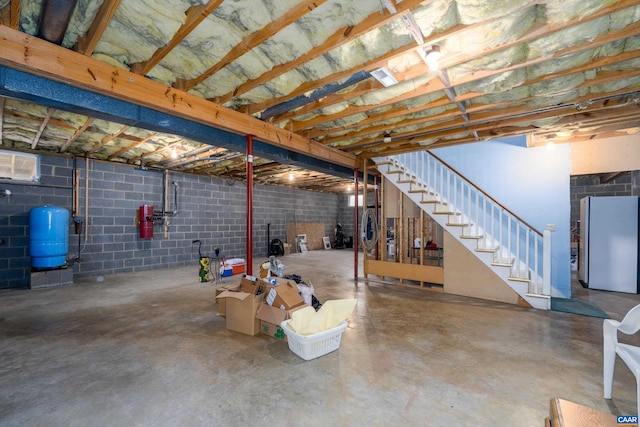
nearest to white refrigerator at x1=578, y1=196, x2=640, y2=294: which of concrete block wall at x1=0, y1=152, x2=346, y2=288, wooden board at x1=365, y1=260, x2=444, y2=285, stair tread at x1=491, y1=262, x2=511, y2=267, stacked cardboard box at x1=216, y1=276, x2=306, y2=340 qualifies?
stair tread at x1=491, y1=262, x2=511, y2=267

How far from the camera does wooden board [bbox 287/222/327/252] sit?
10.6m

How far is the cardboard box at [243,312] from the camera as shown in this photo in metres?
3.03

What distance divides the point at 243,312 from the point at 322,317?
0.94m

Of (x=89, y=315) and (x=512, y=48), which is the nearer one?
(x=512, y=48)

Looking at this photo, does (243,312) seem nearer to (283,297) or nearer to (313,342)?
(283,297)

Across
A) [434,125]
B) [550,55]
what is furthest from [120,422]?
[434,125]

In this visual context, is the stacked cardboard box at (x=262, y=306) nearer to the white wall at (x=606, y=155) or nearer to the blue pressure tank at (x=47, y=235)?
the blue pressure tank at (x=47, y=235)

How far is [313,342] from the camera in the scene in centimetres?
243

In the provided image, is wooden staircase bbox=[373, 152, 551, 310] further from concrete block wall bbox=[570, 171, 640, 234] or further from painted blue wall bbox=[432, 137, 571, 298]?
concrete block wall bbox=[570, 171, 640, 234]

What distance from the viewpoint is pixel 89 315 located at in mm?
3570

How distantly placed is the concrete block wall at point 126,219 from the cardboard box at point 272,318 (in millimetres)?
5117

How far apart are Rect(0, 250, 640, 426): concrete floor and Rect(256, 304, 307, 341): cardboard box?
9 centimetres

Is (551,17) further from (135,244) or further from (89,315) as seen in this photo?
(135,244)

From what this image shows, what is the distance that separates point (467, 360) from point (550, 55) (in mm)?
2658
